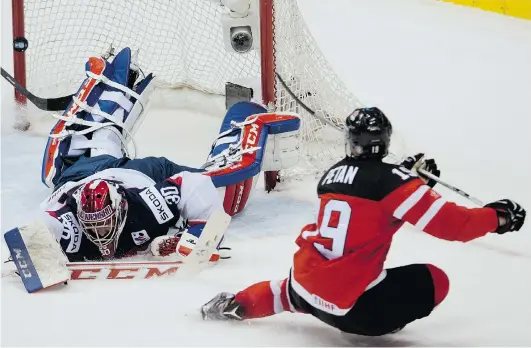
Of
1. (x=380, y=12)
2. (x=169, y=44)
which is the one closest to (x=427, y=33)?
(x=380, y=12)

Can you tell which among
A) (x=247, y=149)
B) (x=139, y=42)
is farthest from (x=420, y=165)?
(x=139, y=42)

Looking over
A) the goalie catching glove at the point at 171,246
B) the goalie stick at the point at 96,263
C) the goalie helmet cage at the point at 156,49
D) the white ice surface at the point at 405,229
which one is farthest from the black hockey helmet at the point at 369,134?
the goalie helmet cage at the point at 156,49

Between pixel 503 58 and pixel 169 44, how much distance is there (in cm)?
144

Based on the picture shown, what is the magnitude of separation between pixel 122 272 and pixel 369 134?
814mm

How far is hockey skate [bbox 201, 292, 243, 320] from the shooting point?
2.31 m

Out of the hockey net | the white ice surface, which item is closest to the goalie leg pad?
the white ice surface

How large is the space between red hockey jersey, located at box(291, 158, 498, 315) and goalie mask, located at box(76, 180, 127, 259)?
65 cm

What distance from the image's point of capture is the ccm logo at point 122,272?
263 cm

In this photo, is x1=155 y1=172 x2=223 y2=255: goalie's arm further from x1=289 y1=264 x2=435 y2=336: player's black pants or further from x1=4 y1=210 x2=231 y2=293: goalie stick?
x1=289 y1=264 x2=435 y2=336: player's black pants

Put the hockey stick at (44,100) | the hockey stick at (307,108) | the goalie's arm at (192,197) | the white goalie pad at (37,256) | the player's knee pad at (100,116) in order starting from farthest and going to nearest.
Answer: the hockey stick at (44,100)
the hockey stick at (307,108)
the player's knee pad at (100,116)
the goalie's arm at (192,197)
the white goalie pad at (37,256)

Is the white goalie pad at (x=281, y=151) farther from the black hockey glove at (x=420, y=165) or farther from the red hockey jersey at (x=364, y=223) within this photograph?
the red hockey jersey at (x=364, y=223)

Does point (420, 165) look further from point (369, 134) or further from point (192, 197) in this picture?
point (192, 197)

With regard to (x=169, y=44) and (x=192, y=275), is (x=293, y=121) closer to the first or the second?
(x=192, y=275)

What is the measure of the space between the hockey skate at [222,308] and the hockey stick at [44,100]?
1.64 m
